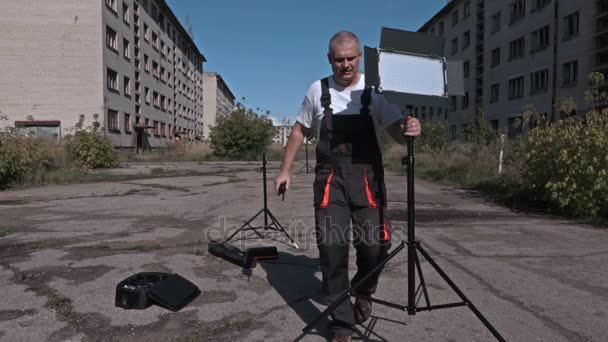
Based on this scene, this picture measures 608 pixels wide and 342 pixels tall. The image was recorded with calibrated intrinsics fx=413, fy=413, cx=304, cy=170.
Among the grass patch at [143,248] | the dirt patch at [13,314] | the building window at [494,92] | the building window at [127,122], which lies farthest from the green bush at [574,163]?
the building window at [127,122]

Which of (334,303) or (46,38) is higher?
(46,38)

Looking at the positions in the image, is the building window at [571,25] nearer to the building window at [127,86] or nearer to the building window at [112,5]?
the building window at [112,5]

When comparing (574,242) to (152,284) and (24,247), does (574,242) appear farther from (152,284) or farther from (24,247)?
(24,247)

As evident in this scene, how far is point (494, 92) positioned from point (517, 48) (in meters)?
→ 4.13

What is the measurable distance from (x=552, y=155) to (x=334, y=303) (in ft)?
19.8

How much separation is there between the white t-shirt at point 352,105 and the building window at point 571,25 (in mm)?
28118

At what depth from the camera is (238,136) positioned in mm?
29172

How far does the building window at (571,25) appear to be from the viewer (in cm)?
2472

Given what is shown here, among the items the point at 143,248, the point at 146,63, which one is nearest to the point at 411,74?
the point at 143,248

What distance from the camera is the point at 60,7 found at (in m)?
25.9

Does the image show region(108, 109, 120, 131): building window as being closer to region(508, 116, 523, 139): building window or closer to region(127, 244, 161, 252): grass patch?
region(508, 116, 523, 139): building window

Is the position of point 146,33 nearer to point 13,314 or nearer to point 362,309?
A: point 13,314

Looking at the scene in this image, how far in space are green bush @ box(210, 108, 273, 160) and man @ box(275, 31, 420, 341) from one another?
2690cm

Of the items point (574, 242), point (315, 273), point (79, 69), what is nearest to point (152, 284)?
point (315, 273)
